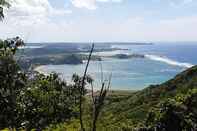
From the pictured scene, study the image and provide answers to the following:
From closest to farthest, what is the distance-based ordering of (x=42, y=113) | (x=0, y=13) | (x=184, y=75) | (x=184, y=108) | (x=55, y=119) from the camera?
(x=0, y=13)
(x=42, y=113)
(x=55, y=119)
(x=184, y=108)
(x=184, y=75)

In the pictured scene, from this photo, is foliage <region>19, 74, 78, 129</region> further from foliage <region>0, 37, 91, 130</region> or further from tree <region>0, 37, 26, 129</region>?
tree <region>0, 37, 26, 129</region>

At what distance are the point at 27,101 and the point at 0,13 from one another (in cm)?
1193

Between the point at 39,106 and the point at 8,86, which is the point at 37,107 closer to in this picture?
the point at 39,106

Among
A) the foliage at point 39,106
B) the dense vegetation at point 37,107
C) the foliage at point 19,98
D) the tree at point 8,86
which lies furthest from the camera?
the foliage at point 39,106

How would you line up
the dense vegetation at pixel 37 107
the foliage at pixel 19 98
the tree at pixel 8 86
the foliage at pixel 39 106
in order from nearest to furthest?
the tree at pixel 8 86, the foliage at pixel 19 98, the dense vegetation at pixel 37 107, the foliage at pixel 39 106

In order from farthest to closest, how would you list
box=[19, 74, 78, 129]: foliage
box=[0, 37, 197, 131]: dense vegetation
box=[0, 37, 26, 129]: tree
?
1. box=[19, 74, 78, 129]: foliage
2. box=[0, 37, 197, 131]: dense vegetation
3. box=[0, 37, 26, 129]: tree

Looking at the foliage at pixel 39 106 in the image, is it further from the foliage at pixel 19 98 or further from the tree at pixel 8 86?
the tree at pixel 8 86

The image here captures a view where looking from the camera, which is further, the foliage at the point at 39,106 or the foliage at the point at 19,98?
the foliage at the point at 39,106

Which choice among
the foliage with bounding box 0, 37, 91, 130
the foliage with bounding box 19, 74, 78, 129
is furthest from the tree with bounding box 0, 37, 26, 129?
the foliage with bounding box 19, 74, 78, 129

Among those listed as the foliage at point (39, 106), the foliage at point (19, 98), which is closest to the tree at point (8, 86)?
the foliage at point (19, 98)

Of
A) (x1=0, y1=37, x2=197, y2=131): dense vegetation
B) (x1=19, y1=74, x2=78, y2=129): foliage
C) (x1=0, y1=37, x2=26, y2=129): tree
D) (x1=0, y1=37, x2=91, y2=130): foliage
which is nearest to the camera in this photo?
(x1=0, y1=37, x2=26, y2=129): tree

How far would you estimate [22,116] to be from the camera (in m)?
28.4

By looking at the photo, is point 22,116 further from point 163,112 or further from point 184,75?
point 184,75

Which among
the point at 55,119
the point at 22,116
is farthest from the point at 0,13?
the point at 55,119
